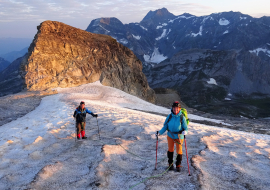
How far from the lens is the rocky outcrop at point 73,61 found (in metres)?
29.5

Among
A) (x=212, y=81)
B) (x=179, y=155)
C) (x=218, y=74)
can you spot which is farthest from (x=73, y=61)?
(x=218, y=74)

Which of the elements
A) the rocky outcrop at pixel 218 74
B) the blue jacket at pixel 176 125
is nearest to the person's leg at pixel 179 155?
the blue jacket at pixel 176 125

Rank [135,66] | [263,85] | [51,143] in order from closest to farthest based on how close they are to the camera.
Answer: [51,143] → [135,66] → [263,85]

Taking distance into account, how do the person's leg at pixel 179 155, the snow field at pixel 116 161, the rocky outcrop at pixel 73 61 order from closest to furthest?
the snow field at pixel 116 161 < the person's leg at pixel 179 155 < the rocky outcrop at pixel 73 61

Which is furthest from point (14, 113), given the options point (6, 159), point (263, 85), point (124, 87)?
point (263, 85)

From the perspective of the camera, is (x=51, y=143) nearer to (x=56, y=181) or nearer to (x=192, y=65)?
(x=56, y=181)

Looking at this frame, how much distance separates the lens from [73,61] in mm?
34188

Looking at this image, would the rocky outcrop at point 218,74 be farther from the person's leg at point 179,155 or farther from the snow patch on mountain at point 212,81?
the person's leg at point 179,155

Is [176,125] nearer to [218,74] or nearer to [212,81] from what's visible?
[212,81]

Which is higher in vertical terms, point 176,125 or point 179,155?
point 176,125

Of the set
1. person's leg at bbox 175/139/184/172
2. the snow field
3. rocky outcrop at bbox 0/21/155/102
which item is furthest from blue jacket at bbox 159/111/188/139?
rocky outcrop at bbox 0/21/155/102

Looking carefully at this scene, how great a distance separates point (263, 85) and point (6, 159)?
496ft

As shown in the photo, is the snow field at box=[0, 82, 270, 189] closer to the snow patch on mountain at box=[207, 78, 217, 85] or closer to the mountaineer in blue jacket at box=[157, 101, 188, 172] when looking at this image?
the mountaineer in blue jacket at box=[157, 101, 188, 172]

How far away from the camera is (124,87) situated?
43.1m
